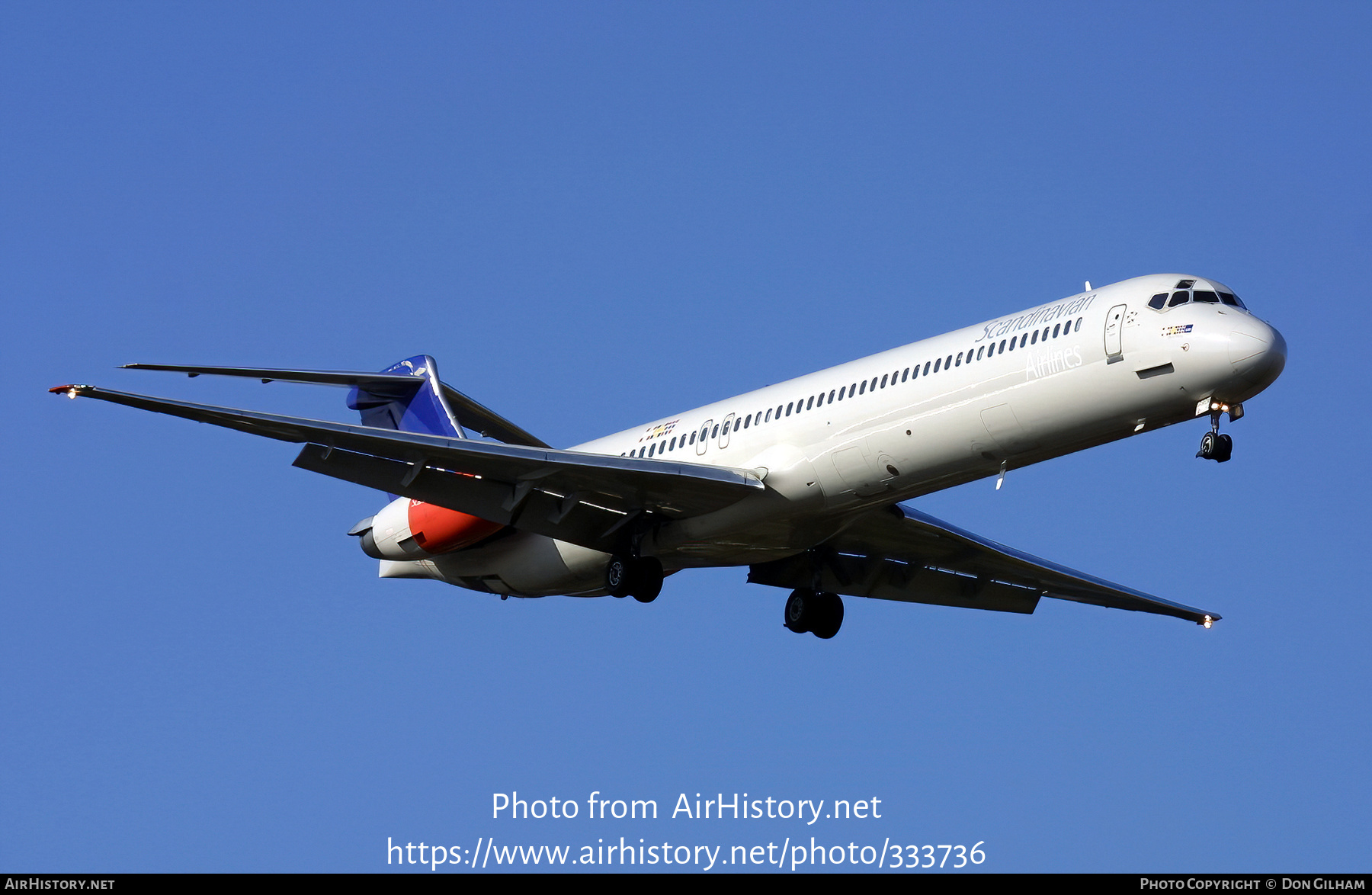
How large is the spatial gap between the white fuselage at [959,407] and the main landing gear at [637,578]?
29 centimetres

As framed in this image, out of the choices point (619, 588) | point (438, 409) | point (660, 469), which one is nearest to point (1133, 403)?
point (660, 469)

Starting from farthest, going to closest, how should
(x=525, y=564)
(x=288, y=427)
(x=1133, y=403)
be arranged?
1. (x=525, y=564)
2. (x=288, y=427)
3. (x=1133, y=403)

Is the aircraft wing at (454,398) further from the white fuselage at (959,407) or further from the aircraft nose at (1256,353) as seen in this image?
the aircraft nose at (1256,353)

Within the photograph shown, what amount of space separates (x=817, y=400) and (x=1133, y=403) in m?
4.77

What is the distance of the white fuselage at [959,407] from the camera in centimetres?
2212

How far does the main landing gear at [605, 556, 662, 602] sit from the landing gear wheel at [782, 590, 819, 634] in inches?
131

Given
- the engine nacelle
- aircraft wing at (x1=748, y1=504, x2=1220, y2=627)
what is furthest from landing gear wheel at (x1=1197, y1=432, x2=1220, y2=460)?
the engine nacelle

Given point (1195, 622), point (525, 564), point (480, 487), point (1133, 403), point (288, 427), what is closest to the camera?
point (1133, 403)

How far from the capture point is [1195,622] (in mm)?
30625

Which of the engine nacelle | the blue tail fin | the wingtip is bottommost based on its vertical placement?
the wingtip

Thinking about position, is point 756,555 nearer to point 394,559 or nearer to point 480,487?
point 480,487

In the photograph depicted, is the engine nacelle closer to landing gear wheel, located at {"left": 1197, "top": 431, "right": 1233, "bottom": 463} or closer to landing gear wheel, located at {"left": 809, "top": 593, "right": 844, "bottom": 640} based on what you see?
landing gear wheel, located at {"left": 809, "top": 593, "right": 844, "bottom": 640}

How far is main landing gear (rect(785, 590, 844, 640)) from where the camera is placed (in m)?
29.1

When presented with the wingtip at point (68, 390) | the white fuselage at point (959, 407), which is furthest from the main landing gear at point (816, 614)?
the wingtip at point (68, 390)
